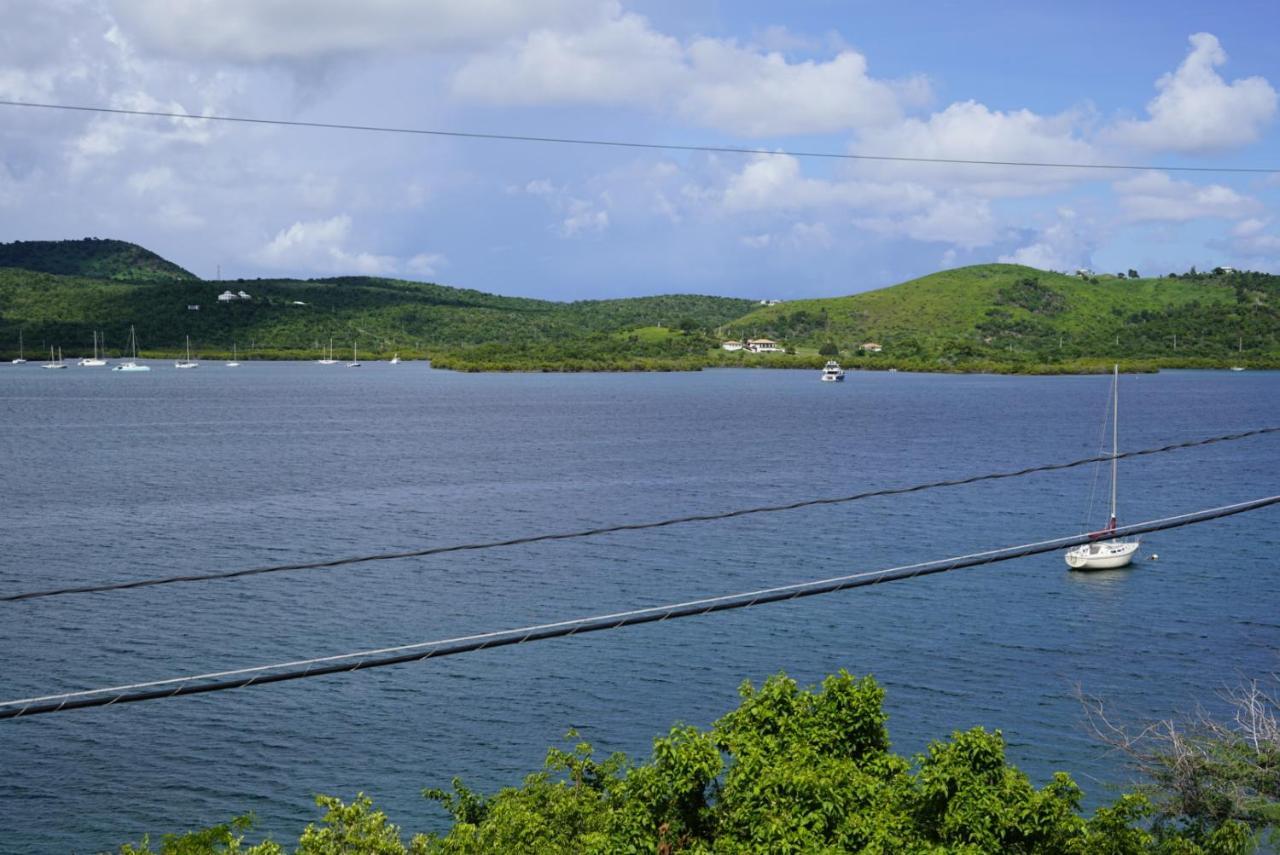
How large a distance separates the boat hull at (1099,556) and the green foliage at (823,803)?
32447mm

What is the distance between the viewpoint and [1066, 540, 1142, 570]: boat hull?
47875 mm

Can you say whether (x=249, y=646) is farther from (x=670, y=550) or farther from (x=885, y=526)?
(x=885, y=526)

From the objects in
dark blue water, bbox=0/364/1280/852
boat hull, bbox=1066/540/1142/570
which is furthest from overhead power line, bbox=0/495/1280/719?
boat hull, bbox=1066/540/1142/570

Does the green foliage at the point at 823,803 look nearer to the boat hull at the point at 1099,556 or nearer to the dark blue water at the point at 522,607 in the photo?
the dark blue water at the point at 522,607

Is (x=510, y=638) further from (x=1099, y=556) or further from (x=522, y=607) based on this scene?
(x=1099, y=556)

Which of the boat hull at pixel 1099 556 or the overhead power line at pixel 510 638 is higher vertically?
the overhead power line at pixel 510 638

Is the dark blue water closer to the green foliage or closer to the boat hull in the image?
the boat hull

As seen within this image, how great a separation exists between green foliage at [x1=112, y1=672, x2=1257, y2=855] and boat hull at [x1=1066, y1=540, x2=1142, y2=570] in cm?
3245

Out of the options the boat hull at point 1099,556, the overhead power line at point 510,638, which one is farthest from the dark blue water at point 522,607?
the overhead power line at point 510,638

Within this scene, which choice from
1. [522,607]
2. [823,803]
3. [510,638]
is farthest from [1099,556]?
[510,638]

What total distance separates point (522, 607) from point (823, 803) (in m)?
27.7

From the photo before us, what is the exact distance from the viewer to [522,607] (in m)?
40.5

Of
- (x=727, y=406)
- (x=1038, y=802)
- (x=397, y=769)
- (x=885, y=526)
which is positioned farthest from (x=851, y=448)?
(x=1038, y=802)

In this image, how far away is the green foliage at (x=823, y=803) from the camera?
44.0 feet
